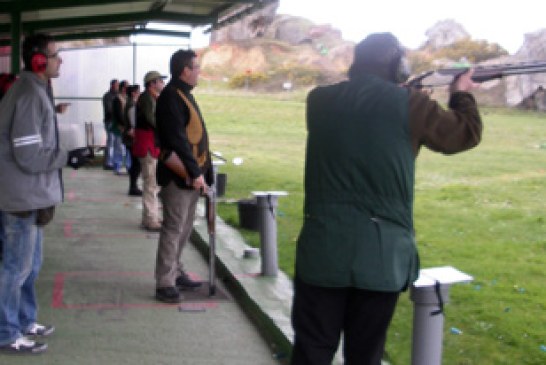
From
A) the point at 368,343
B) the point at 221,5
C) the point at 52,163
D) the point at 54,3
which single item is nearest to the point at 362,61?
the point at 368,343

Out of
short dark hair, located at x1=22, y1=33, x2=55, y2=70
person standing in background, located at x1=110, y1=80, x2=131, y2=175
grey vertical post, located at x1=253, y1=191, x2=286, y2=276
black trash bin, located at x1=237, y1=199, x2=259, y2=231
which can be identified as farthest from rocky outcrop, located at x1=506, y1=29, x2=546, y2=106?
short dark hair, located at x1=22, y1=33, x2=55, y2=70

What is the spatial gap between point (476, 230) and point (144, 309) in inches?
209

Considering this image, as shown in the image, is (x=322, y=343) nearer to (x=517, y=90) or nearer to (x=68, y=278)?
(x=68, y=278)

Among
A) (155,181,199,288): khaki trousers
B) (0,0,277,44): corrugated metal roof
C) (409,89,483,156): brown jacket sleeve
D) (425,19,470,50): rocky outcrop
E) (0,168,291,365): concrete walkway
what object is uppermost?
(425,19,470,50): rocky outcrop

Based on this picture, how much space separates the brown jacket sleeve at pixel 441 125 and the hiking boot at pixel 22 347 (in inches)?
119

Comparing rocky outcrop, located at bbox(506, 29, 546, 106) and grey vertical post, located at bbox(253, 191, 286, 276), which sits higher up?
rocky outcrop, located at bbox(506, 29, 546, 106)

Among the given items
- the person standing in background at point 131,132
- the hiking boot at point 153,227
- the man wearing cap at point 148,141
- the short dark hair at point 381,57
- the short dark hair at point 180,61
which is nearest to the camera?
the short dark hair at point 381,57

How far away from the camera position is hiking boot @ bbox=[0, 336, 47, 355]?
474cm

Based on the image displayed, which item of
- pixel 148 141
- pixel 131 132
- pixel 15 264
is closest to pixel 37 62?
pixel 15 264

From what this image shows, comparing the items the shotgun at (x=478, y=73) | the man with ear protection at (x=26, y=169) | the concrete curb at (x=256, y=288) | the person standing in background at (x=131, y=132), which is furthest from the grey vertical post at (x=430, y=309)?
the person standing in background at (x=131, y=132)

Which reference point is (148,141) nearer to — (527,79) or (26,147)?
(26,147)

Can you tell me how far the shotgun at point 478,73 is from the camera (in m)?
3.31

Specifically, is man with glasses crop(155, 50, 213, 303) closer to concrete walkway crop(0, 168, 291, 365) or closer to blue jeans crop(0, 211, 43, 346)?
concrete walkway crop(0, 168, 291, 365)

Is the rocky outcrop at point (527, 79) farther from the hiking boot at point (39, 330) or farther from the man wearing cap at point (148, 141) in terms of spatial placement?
the hiking boot at point (39, 330)
